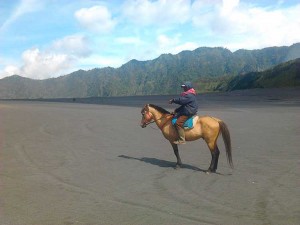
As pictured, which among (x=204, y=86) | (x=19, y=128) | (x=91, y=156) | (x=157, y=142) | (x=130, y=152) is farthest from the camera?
(x=204, y=86)

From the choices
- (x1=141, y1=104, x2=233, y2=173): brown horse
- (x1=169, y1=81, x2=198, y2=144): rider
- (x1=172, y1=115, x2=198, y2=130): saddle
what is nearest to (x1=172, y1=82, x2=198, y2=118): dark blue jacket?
(x1=169, y1=81, x2=198, y2=144): rider

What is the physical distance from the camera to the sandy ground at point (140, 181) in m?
7.99

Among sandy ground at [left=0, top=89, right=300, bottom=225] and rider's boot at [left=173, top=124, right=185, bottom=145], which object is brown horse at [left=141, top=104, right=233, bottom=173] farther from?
sandy ground at [left=0, top=89, right=300, bottom=225]

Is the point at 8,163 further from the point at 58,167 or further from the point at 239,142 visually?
the point at 239,142

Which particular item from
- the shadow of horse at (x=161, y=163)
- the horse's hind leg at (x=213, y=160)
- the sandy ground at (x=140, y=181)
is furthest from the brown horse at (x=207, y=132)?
the sandy ground at (x=140, y=181)

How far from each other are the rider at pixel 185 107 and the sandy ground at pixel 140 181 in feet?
4.19

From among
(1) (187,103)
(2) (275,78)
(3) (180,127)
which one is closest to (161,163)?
(3) (180,127)

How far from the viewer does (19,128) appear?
22062mm

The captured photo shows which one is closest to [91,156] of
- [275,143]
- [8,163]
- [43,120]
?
[8,163]

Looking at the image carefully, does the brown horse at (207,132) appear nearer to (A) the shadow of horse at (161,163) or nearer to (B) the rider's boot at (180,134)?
(B) the rider's boot at (180,134)

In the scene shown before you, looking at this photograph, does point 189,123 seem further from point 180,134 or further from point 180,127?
point 180,134

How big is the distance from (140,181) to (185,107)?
2.87 m

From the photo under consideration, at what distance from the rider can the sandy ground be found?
128cm

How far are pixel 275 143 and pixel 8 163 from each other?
36.1ft
